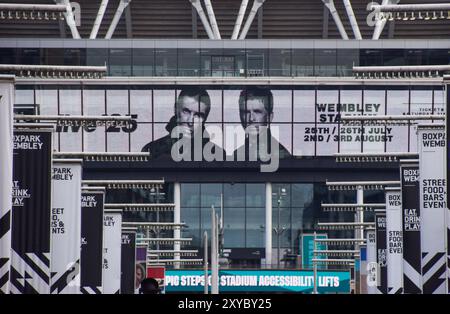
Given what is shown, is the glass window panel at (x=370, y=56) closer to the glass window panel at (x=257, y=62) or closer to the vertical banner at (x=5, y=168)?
the glass window panel at (x=257, y=62)

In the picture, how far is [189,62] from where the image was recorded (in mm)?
98062

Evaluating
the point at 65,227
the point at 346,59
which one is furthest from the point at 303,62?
the point at 65,227

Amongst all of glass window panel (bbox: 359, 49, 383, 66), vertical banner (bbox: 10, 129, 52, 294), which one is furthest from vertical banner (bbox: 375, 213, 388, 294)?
glass window panel (bbox: 359, 49, 383, 66)

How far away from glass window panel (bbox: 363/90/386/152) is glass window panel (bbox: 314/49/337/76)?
354cm

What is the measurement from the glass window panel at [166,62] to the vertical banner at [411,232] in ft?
210

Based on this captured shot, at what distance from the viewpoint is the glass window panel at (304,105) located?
9619 cm

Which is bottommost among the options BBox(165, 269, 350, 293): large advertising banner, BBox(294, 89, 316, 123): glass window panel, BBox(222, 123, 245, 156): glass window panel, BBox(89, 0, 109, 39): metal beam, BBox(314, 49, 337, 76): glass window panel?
BBox(165, 269, 350, 293): large advertising banner

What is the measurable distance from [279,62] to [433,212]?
69790mm

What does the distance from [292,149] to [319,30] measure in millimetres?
13559

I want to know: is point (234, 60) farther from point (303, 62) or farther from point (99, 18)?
point (99, 18)

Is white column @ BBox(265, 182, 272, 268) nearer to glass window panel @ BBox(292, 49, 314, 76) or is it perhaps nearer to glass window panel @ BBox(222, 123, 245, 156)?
glass window panel @ BBox(222, 123, 245, 156)

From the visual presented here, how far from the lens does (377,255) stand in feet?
158

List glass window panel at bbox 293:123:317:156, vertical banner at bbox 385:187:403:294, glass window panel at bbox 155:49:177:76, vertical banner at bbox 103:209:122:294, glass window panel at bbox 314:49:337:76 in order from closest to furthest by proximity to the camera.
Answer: vertical banner at bbox 385:187:403:294 → vertical banner at bbox 103:209:122:294 → glass window panel at bbox 293:123:317:156 → glass window panel at bbox 314:49:337:76 → glass window panel at bbox 155:49:177:76

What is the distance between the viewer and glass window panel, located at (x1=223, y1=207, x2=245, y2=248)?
341 feet
